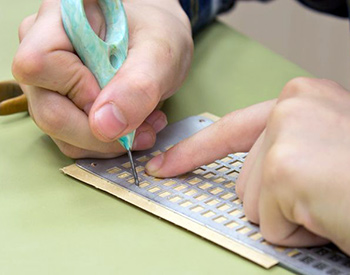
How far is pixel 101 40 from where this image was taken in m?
0.52

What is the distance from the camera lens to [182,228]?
0.46 m

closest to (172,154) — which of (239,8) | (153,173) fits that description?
(153,173)

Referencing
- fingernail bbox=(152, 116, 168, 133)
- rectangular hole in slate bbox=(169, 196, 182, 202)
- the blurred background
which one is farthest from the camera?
the blurred background

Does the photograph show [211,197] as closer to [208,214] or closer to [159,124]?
[208,214]

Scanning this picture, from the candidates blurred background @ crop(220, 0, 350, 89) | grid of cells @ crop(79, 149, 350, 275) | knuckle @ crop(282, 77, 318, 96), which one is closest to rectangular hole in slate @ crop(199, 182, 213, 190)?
grid of cells @ crop(79, 149, 350, 275)

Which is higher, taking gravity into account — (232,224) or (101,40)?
(101,40)

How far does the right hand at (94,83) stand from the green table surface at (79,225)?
0.04 metres

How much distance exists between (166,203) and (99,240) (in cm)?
7

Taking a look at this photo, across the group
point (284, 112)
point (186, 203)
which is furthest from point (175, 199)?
point (284, 112)

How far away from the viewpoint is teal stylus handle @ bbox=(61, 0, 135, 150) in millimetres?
505

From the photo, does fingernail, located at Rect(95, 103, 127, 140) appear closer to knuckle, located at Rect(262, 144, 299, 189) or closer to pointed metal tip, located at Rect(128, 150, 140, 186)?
pointed metal tip, located at Rect(128, 150, 140, 186)

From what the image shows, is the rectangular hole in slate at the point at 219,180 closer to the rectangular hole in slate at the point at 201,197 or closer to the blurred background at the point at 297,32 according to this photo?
the rectangular hole in slate at the point at 201,197

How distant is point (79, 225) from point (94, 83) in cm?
13

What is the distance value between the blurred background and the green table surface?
1.11 metres
